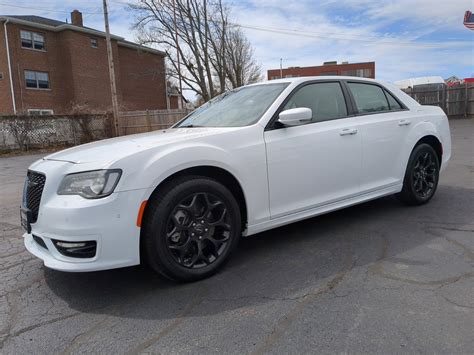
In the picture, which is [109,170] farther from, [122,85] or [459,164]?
[122,85]

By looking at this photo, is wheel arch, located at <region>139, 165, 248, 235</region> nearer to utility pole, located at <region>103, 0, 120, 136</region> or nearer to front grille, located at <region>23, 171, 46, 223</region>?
front grille, located at <region>23, 171, 46, 223</region>

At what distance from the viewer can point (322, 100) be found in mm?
4105

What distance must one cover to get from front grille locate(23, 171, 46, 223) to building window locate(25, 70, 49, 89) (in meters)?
29.5

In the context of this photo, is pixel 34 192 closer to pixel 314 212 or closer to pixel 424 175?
pixel 314 212

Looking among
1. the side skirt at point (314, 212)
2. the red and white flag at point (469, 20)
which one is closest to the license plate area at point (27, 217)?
the side skirt at point (314, 212)

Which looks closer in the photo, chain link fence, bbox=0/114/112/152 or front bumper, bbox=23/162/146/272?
front bumper, bbox=23/162/146/272

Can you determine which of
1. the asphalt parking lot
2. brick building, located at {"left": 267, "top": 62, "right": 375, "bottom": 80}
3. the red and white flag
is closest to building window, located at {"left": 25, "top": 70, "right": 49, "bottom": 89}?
the red and white flag

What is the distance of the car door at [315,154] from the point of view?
11.5ft

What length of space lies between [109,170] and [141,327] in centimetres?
107

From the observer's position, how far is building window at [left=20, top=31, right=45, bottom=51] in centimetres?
2827

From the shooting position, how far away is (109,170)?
273 cm

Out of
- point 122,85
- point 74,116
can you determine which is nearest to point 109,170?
point 74,116

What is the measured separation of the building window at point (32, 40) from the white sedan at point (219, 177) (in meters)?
29.4

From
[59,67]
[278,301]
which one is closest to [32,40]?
[59,67]
